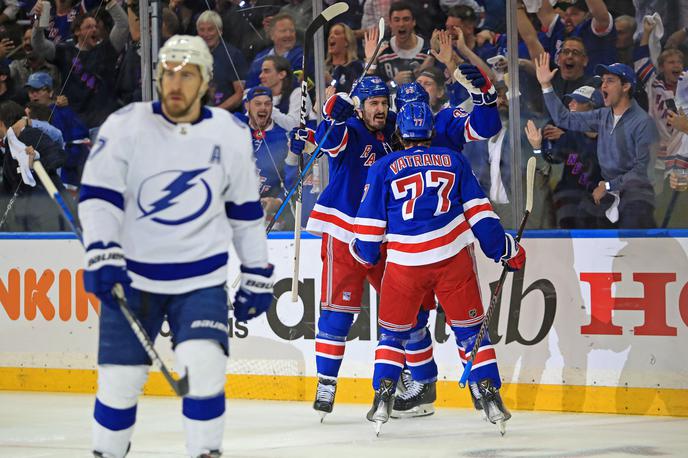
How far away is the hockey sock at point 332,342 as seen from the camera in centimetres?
565

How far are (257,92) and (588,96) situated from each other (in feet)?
6.11

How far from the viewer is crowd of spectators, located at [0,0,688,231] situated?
585 centimetres

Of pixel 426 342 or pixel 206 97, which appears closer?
pixel 206 97

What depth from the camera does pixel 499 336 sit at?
586 cm

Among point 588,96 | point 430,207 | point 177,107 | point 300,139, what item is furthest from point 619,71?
point 177,107

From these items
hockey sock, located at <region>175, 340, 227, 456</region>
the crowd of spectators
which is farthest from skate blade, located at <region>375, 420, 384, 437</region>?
hockey sock, located at <region>175, 340, 227, 456</region>

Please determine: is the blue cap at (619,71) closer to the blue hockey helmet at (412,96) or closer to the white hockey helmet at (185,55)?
the blue hockey helmet at (412,96)

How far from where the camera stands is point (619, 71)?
593 cm

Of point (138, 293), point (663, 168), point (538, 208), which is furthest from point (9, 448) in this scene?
point (663, 168)

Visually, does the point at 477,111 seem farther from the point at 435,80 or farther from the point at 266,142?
the point at 266,142

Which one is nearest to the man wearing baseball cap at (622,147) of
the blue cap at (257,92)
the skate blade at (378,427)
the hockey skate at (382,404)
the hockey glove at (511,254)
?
the hockey glove at (511,254)

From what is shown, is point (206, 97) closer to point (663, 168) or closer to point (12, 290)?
point (663, 168)

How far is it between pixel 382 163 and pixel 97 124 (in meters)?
2.53

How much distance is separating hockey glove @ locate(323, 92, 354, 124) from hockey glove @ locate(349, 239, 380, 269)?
1.94ft
